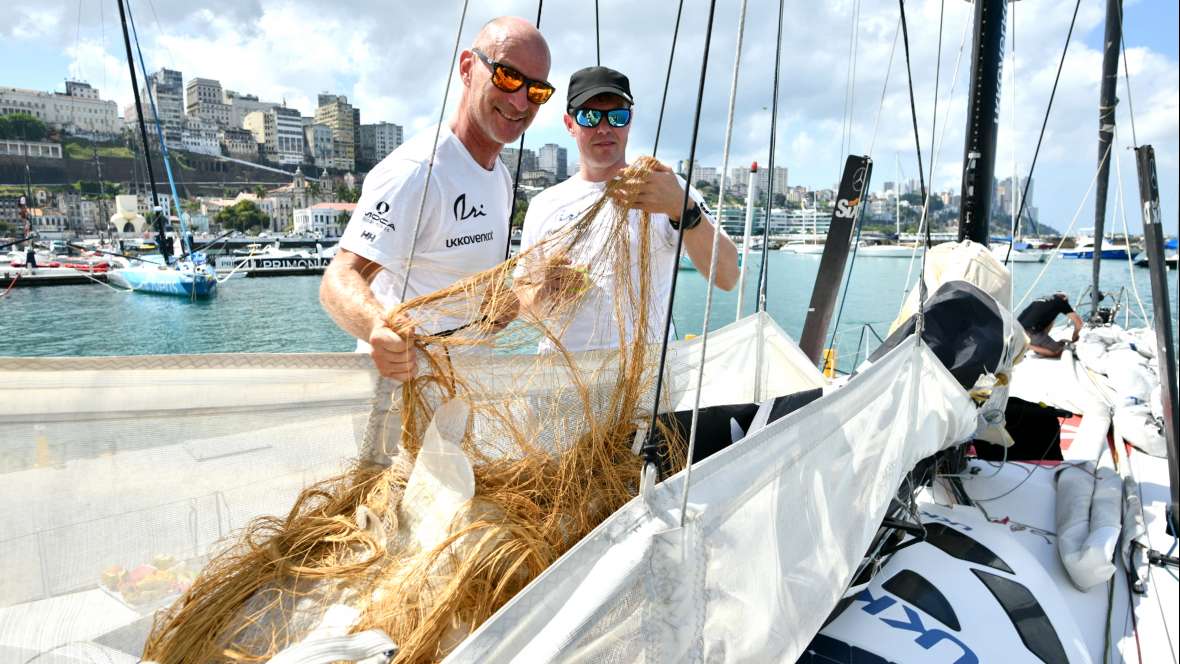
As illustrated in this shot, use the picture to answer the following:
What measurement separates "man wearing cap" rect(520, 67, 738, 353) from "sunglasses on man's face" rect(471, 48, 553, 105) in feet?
0.97

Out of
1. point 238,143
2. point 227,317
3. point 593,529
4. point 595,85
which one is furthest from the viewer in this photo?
point 238,143

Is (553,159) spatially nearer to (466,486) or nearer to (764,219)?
(764,219)

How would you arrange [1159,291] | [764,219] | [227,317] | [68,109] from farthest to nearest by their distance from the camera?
[68,109] → [227,317] → [764,219] → [1159,291]

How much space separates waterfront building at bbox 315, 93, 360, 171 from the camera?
85.0m

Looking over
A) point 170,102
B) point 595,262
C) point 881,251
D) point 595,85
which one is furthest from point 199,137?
point 595,262

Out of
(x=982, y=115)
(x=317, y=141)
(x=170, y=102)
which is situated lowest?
(x=982, y=115)

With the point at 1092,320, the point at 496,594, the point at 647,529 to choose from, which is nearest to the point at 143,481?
the point at 496,594

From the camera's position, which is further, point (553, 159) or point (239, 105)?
point (239, 105)

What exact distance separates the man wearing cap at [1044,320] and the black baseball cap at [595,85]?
522 cm

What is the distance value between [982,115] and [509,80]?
3367 mm

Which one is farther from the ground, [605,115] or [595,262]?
[605,115]

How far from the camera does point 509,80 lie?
1.93 m

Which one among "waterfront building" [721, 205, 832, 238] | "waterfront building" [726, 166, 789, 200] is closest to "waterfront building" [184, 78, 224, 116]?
"waterfront building" [721, 205, 832, 238]

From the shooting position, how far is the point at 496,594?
1153mm
